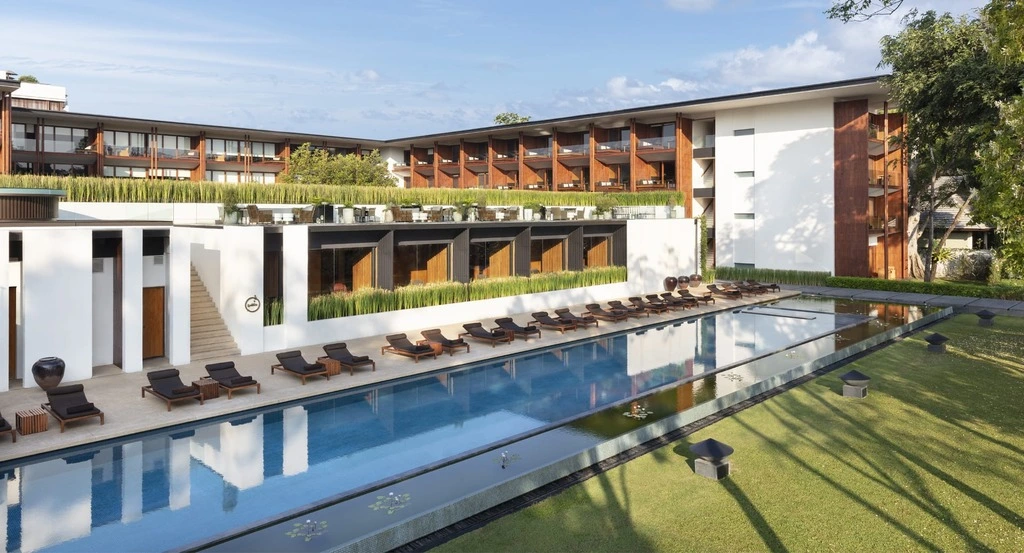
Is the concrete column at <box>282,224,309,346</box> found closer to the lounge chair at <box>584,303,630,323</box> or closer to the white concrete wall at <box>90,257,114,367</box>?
the white concrete wall at <box>90,257,114,367</box>

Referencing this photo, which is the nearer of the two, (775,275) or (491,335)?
(491,335)

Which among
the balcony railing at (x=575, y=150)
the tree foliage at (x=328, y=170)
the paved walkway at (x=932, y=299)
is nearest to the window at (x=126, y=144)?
the tree foliage at (x=328, y=170)

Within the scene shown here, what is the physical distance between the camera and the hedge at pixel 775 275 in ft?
117

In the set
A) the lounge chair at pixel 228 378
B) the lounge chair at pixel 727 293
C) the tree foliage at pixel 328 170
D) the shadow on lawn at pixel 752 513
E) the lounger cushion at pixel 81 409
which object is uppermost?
the tree foliage at pixel 328 170

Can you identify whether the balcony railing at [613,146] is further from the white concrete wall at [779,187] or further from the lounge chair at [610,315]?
the lounge chair at [610,315]

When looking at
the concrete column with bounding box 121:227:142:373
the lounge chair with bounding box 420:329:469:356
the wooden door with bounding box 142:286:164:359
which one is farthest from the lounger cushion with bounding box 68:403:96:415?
the lounge chair with bounding box 420:329:469:356

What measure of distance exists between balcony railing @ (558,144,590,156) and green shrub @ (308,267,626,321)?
660 inches

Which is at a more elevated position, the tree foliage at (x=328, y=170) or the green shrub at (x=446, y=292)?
the tree foliage at (x=328, y=170)

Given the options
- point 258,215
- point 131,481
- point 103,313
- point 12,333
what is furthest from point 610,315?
point 12,333

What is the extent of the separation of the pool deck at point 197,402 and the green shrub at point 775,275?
19.2 metres

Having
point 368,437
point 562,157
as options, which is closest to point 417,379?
point 368,437

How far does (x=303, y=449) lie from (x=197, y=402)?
135 inches

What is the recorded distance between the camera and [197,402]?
1387 cm

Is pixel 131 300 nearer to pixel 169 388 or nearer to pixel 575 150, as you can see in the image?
pixel 169 388
